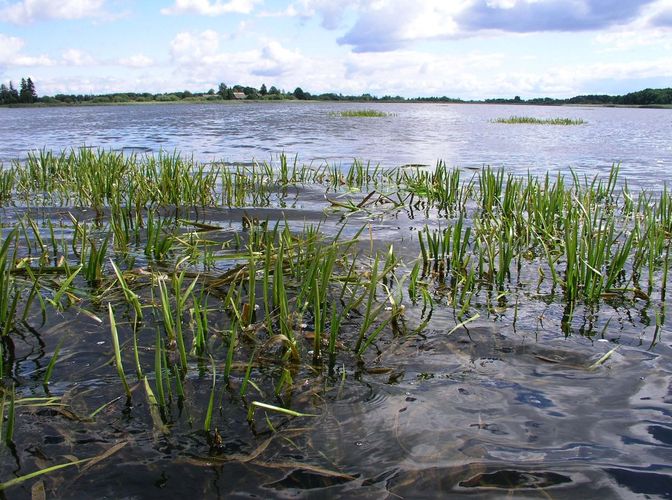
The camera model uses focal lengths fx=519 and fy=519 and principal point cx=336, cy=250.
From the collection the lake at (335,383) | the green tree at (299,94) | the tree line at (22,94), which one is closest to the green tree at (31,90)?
the tree line at (22,94)

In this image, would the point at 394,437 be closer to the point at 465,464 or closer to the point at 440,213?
the point at 465,464

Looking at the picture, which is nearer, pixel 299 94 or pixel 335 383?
pixel 335 383

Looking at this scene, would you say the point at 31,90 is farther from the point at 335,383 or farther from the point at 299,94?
the point at 335,383

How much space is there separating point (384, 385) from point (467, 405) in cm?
62

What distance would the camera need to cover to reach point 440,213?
34.8 ft

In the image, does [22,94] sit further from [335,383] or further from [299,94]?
[335,383]

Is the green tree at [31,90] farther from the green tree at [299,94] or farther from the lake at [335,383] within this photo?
the lake at [335,383]

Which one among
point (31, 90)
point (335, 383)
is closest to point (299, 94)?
point (31, 90)

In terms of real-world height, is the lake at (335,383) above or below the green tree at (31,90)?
below

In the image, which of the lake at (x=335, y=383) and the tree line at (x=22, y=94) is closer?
the lake at (x=335, y=383)

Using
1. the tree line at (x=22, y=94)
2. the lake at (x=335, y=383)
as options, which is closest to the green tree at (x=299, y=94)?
the tree line at (x=22, y=94)

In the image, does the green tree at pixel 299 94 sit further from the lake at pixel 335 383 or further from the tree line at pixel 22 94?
the lake at pixel 335 383

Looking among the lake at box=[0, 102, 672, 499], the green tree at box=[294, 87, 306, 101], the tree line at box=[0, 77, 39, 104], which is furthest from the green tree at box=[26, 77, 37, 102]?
the lake at box=[0, 102, 672, 499]

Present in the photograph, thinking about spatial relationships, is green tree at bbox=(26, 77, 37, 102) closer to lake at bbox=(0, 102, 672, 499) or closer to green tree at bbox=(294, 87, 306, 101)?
green tree at bbox=(294, 87, 306, 101)
